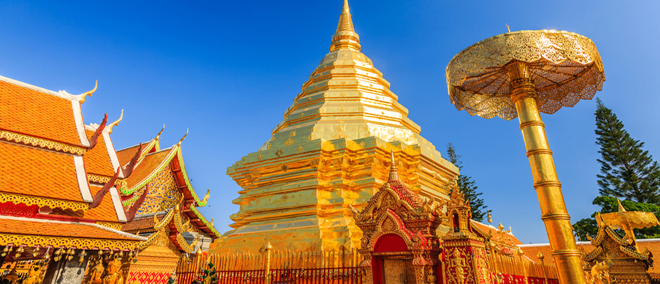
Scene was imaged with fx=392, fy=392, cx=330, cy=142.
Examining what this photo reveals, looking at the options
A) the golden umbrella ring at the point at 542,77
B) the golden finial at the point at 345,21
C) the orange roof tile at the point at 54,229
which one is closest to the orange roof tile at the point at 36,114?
the orange roof tile at the point at 54,229

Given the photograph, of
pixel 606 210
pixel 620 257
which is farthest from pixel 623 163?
pixel 620 257

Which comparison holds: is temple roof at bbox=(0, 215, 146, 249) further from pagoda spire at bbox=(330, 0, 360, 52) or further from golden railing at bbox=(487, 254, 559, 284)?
pagoda spire at bbox=(330, 0, 360, 52)

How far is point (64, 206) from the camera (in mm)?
6047

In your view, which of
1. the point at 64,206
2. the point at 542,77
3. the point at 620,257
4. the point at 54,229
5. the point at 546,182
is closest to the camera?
the point at 546,182

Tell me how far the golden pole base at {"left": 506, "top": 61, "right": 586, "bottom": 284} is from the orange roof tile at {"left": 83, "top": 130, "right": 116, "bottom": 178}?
7.72 m

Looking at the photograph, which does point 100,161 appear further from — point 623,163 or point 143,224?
point 623,163

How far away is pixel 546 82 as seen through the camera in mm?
7105

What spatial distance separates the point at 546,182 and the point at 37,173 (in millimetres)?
7675

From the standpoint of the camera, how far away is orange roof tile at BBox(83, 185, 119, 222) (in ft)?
21.8

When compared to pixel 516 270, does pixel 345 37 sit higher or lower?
higher

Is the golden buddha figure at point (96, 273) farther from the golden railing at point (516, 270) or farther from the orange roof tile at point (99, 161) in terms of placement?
the golden railing at point (516, 270)

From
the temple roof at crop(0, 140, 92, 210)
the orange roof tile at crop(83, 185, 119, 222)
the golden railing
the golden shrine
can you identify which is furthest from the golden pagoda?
the golden shrine

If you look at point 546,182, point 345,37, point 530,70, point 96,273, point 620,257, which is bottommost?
point 96,273

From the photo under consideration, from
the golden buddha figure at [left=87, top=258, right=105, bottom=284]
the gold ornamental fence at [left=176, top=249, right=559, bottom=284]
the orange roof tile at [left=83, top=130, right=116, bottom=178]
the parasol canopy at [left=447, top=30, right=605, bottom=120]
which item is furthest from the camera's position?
the orange roof tile at [left=83, top=130, right=116, bottom=178]
